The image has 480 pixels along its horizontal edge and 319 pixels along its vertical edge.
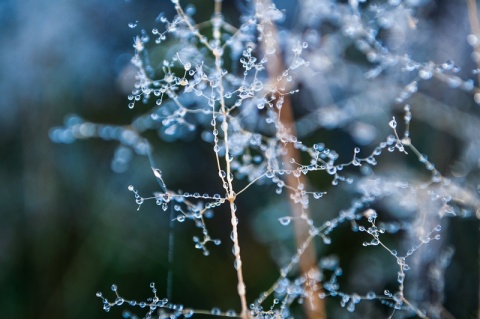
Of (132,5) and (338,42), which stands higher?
(132,5)

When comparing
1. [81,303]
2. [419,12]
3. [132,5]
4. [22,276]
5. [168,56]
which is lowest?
[81,303]

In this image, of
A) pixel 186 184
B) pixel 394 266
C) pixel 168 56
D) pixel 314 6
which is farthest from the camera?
pixel 186 184

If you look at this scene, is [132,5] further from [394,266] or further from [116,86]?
[394,266]

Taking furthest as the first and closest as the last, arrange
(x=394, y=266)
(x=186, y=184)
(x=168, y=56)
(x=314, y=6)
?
(x=186, y=184) < (x=394, y=266) < (x=168, y=56) < (x=314, y=6)

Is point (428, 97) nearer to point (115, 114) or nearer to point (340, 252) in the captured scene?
point (340, 252)

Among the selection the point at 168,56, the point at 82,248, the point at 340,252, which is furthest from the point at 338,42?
the point at 82,248

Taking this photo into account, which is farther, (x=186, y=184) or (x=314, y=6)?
(x=186, y=184)
